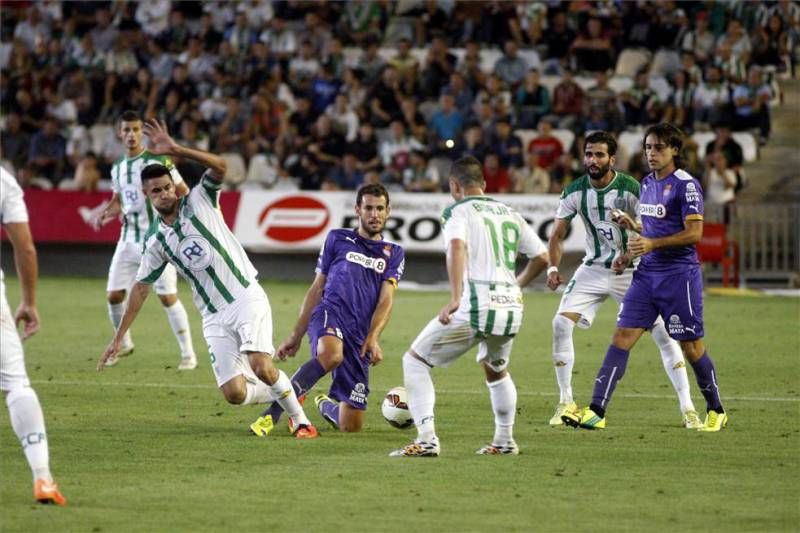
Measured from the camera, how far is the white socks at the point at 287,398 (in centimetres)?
1007

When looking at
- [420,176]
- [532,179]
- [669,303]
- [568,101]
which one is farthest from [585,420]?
[568,101]

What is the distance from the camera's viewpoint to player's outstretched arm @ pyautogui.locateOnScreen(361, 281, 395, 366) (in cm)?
962

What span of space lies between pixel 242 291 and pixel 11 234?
2807 mm

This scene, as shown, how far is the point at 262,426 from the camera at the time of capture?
10328 mm

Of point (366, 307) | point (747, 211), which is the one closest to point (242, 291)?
point (366, 307)

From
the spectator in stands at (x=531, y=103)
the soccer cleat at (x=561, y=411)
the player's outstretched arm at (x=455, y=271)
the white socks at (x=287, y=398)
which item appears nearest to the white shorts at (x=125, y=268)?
the white socks at (x=287, y=398)

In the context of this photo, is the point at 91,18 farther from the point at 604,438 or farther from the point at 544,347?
the point at 604,438

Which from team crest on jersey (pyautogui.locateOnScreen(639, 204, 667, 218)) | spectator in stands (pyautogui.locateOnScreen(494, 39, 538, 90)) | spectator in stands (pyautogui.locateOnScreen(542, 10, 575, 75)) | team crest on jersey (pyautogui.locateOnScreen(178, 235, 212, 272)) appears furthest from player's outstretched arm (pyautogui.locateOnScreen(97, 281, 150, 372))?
spectator in stands (pyautogui.locateOnScreen(542, 10, 575, 75))

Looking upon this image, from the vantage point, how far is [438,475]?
28.1ft

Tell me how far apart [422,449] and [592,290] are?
2.75 meters

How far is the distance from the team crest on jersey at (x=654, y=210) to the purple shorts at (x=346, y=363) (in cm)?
232

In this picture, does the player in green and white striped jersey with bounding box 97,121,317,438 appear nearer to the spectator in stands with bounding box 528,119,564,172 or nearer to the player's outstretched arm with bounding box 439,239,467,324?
the player's outstretched arm with bounding box 439,239,467,324

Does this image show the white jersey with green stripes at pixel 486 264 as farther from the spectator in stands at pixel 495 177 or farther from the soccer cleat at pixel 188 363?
the spectator in stands at pixel 495 177

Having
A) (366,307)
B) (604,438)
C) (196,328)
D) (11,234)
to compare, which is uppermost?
(11,234)
